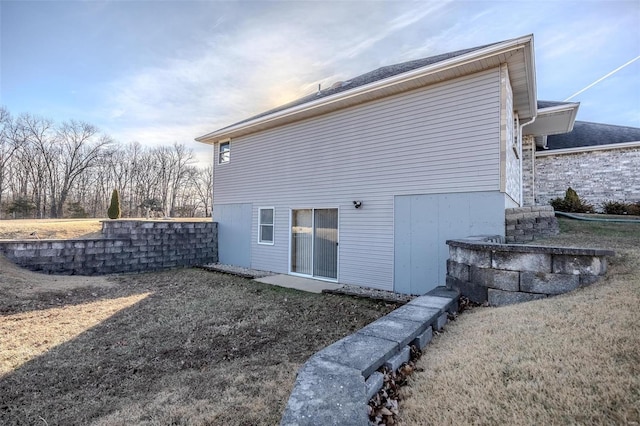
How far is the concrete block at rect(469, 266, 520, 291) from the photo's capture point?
379 cm

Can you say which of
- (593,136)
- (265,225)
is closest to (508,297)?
(265,225)

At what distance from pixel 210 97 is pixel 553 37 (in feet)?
38.5

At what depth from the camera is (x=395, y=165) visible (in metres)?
6.88

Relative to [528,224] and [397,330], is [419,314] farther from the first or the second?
[528,224]

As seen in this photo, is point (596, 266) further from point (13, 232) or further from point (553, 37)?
point (13, 232)

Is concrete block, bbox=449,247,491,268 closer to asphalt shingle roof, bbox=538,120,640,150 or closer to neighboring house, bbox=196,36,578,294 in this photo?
neighboring house, bbox=196,36,578,294

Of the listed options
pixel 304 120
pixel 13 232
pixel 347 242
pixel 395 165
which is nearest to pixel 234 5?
pixel 304 120

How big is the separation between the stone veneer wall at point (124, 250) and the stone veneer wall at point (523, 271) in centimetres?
877

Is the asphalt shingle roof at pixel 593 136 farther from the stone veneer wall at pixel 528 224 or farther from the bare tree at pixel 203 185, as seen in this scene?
the bare tree at pixel 203 185

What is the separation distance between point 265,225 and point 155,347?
230 inches

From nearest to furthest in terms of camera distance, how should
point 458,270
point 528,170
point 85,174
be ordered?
1. point 458,270
2. point 528,170
3. point 85,174

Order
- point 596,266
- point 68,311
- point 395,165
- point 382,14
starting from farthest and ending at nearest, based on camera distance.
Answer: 1. point 382,14
2. point 395,165
3. point 68,311
4. point 596,266

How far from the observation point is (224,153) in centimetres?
1122

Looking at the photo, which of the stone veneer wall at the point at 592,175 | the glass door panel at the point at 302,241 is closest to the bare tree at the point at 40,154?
the glass door panel at the point at 302,241
